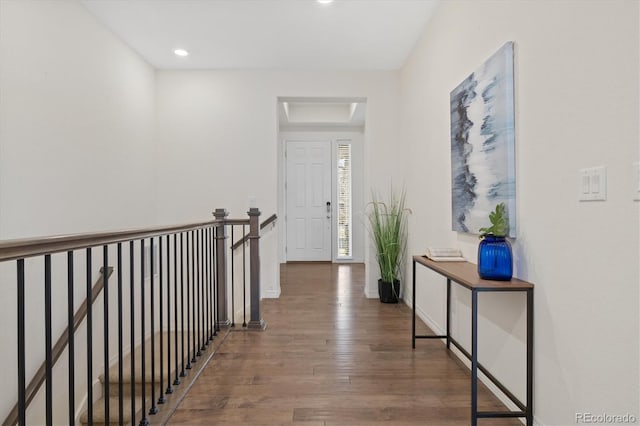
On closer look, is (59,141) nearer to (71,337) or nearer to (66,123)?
(66,123)

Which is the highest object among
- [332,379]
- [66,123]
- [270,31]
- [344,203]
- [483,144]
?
[270,31]

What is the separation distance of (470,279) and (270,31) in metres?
2.74

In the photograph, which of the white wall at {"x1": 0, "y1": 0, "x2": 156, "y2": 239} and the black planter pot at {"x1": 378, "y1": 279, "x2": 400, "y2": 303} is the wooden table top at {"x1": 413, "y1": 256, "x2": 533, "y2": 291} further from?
the white wall at {"x1": 0, "y1": 0, "x2": 156, "y2": 239}

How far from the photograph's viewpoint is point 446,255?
7.28 ft

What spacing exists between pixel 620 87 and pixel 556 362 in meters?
1.06

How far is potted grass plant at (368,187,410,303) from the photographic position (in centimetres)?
368

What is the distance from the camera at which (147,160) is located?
3.86 m

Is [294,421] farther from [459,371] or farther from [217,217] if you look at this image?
[217,217]

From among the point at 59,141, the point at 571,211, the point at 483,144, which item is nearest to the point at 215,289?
the point at 59,141

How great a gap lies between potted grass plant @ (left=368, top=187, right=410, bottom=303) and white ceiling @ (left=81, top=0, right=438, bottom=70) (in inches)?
62.2

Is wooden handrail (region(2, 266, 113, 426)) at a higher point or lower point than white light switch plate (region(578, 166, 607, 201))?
lower

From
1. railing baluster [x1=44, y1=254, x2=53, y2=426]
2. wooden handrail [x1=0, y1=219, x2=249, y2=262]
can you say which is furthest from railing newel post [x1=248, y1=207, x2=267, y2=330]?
railing baluster [x1=44, y1=254, x2=53, y2=426]

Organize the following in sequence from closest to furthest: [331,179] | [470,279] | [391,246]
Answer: [470,279], [391,246], [331,179]

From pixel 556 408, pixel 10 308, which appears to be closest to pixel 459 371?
pixel 556 408
